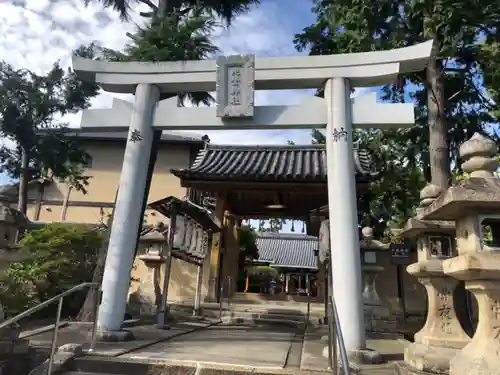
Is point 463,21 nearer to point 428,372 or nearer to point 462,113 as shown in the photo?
point 462,113

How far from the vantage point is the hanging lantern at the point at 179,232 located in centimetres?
888

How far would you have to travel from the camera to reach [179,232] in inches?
355

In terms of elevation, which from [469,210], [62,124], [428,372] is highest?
[62,124]

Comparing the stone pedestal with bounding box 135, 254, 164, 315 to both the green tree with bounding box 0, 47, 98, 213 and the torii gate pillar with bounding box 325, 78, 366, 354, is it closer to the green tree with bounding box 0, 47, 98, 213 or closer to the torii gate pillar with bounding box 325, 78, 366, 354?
the green tree with bounding box 0, 47, 98, 213

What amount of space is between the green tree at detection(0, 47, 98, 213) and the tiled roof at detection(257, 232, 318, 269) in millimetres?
16751

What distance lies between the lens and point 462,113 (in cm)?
1095

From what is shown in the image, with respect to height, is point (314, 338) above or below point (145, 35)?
below

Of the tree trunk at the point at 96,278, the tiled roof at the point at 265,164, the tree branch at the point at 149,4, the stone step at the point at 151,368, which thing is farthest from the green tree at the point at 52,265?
the tree branch at the point at 149,4

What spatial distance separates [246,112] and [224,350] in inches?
143

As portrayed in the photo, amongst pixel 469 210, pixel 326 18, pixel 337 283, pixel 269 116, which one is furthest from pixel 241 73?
pixel 326 18

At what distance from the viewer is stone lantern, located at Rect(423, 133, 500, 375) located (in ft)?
11.0

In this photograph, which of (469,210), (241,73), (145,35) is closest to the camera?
(469,210)

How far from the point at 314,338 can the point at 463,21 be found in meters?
7.40

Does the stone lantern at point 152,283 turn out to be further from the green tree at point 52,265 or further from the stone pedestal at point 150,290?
the green tree at point 52,265
